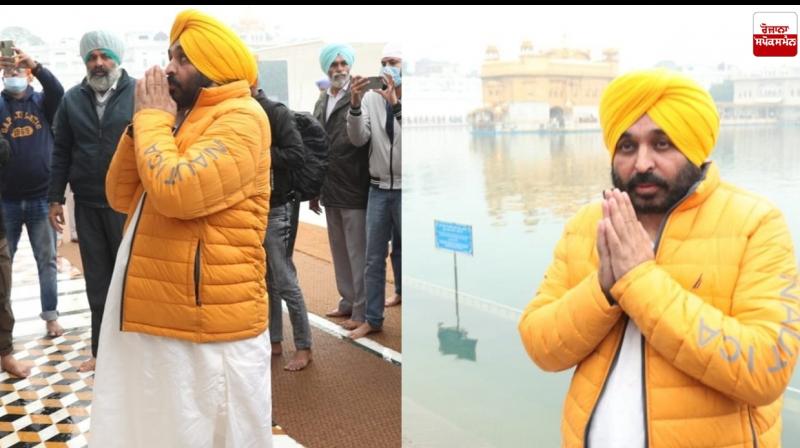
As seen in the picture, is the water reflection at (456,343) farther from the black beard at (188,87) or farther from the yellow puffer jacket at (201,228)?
the black beard at (188,87)

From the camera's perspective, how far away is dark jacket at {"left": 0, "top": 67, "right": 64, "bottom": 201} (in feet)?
13.1

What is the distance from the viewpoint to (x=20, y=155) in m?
4.04

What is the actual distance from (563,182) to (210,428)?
1498mm

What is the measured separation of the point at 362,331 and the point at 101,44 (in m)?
1.95

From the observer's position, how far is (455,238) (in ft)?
10.6

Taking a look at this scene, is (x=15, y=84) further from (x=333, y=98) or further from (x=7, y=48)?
(x=333, y=98)

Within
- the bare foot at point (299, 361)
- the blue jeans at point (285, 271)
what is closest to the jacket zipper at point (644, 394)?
the blue jeans at point (285, 271)

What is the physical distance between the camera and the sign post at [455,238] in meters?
3.16

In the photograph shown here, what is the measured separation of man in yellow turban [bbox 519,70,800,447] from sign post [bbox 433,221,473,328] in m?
1.87

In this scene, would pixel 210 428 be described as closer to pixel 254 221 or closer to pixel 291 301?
pixel 254 221

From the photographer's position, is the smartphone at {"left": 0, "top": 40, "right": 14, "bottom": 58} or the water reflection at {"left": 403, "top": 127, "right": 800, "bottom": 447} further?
the smartphone at {"left": 0, "top": 40, "right": 14, "bottom": 58}

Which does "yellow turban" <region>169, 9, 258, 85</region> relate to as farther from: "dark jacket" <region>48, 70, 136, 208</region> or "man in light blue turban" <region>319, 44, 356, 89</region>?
"man in light blue turban" <region>319, 44, 356, 89</region>

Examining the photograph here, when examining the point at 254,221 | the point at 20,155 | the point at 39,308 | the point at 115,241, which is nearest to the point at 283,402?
the point at 115,241

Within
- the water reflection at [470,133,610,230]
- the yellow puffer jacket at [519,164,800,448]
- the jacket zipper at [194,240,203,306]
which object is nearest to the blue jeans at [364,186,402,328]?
the water reflection at [470,133,610,230]
